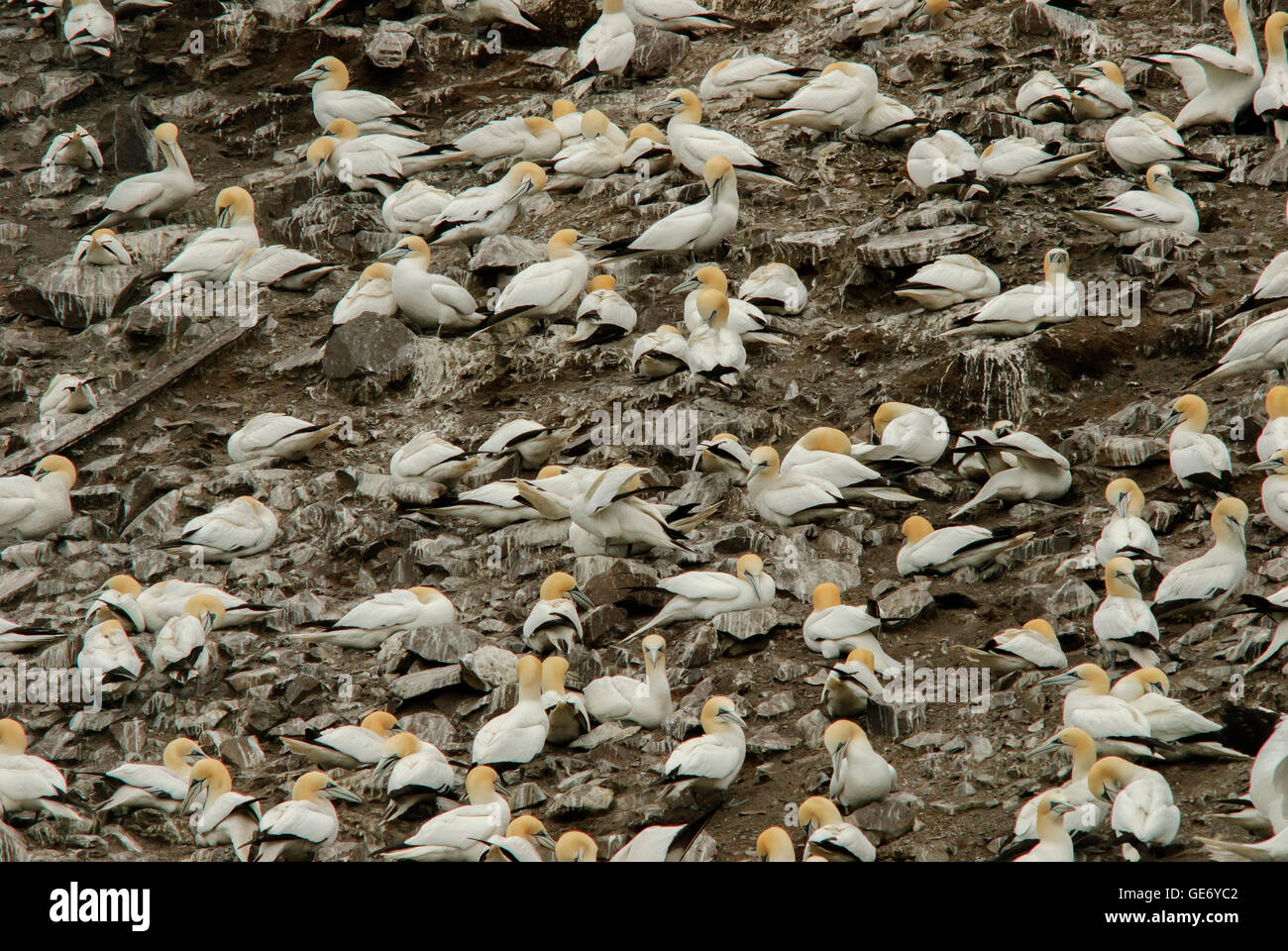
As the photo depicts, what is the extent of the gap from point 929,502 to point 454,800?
3937 mm

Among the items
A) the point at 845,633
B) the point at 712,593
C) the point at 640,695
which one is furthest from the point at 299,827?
the point at 845,633

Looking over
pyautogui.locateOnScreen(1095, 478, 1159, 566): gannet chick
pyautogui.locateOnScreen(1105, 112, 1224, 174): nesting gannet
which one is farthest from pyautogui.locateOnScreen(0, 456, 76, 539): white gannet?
pyautogui.locateOnScreen(1105, 112, 1224, 174): nesting gannet

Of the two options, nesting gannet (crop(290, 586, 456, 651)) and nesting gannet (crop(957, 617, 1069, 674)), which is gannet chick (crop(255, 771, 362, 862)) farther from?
nesting gannet (crop(957, 617, 1069, 674))

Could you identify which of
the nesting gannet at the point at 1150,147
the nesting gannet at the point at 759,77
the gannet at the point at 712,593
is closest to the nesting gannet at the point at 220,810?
the gannet at the point at 712,593

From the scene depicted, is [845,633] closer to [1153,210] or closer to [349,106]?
[1153,210]

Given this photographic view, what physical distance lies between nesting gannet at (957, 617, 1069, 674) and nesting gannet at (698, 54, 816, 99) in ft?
26.0

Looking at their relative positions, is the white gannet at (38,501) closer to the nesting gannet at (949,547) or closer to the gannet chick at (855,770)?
the nesting gannet at (949,547)

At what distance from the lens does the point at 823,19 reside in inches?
628

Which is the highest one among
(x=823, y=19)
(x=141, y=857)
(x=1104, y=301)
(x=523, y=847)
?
(x=823, y=19)

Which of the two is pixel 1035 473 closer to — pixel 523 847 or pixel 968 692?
pixel 968 692

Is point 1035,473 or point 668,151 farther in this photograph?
point 668,151

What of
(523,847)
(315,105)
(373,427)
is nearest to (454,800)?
(523,847)

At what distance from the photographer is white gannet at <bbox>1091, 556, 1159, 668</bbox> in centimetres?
763

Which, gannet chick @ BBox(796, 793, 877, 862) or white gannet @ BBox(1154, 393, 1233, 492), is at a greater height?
white gannet @ BBox(1154, 393, 1233, 492)
